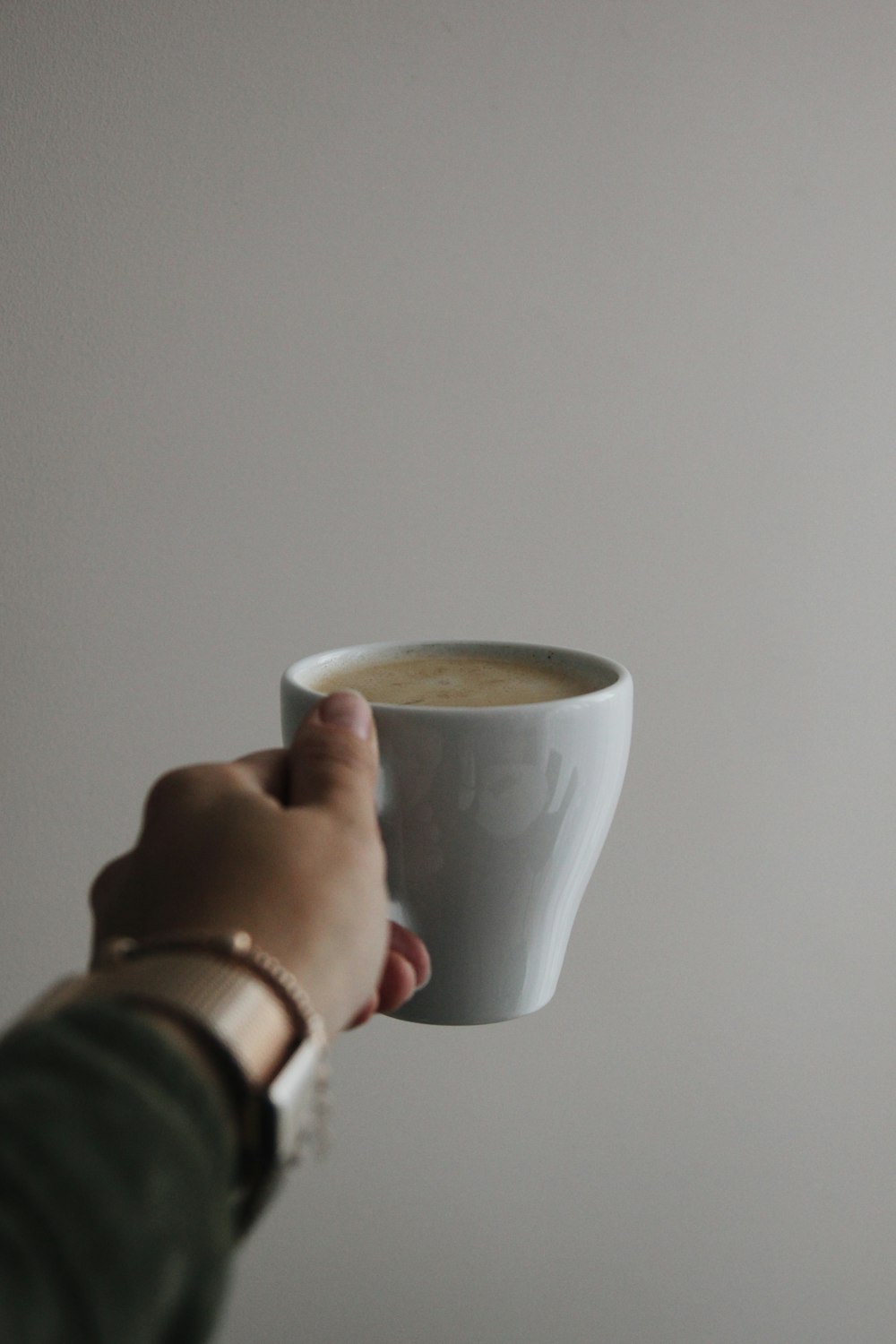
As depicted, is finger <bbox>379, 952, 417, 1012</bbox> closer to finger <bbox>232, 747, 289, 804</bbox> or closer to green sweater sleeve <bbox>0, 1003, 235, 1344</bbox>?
finger <bbox>232, 747, 289, 804</bbox>

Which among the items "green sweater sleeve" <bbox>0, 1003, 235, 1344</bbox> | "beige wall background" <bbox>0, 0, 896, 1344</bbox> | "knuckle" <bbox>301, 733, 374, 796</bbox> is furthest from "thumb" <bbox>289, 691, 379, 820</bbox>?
"beige wall background" <bbox>0, 0, 896, 1344</bbox>

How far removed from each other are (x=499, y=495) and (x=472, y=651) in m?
0.27

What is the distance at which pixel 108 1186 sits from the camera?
22 cm

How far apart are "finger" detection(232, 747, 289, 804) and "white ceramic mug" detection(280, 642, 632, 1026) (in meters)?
0.02

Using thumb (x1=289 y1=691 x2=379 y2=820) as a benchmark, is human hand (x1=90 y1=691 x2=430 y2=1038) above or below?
below

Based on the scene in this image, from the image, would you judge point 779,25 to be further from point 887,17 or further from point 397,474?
point 397,474

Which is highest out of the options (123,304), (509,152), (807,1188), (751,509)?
(509,152)

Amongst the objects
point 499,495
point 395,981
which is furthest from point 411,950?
point 499,495

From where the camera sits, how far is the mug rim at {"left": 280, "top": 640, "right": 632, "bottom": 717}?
1.35 feet

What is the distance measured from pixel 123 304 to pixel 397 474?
0.67 ft

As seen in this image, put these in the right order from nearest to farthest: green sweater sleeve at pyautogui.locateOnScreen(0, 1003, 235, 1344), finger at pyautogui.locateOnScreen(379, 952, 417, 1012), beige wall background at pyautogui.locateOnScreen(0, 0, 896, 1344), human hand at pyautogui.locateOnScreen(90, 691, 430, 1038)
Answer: green sweater sleeve at pyautogui.locateOnScreen(0, 1003, 235, 1344) → human hand at pyautogui.locateOnScreen(90, 691, 430, 1038) → finger at pyautogui.locateOnScreen(379, 952, 417, 1012) → beige wall background at pyautogui.locateOnScreen(0, 0, 896, 1344)

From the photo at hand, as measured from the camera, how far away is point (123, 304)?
0.71 m

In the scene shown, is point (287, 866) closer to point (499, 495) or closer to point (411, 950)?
point (411, 950)

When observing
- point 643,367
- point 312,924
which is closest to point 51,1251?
point 312,924
